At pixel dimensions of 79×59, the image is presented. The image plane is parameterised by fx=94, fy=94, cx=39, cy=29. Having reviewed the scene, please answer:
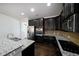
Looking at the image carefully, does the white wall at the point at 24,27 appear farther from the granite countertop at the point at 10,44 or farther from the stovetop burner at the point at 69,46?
the stovetop burner at the point at 69,46

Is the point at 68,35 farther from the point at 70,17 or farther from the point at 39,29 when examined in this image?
the point at 39,29

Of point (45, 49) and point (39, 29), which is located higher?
point (39, 29)

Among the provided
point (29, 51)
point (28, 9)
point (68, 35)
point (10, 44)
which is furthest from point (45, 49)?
point (28, 9)

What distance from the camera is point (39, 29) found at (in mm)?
1259

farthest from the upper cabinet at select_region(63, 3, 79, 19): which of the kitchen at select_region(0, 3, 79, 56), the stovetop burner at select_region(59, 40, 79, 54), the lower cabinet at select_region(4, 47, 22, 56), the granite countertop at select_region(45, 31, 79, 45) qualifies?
the lower cabinet at select_region(4, 47, 22, 56)

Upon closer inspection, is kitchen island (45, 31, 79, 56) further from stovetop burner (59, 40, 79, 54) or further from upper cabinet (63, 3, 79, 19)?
upper cabinet (63, 3, 79, 19)

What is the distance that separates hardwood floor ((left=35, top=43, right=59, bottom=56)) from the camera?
121cm

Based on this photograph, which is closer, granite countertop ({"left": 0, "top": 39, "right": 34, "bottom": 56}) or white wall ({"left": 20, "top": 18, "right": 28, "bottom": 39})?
granite countertop ({"left": 0, "top": 39, "right": 34, "bottom": 56})

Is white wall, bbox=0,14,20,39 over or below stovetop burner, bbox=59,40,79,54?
over

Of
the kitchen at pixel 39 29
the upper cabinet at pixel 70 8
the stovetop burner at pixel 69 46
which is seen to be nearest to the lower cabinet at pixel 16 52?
the kitchen at pixel 39 29

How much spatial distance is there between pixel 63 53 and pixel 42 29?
41 centimetres

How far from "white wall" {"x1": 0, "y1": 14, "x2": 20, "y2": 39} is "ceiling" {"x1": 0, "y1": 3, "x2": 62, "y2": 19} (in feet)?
0.19

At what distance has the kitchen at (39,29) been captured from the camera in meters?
1.18

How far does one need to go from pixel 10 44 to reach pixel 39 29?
0.42 meters
